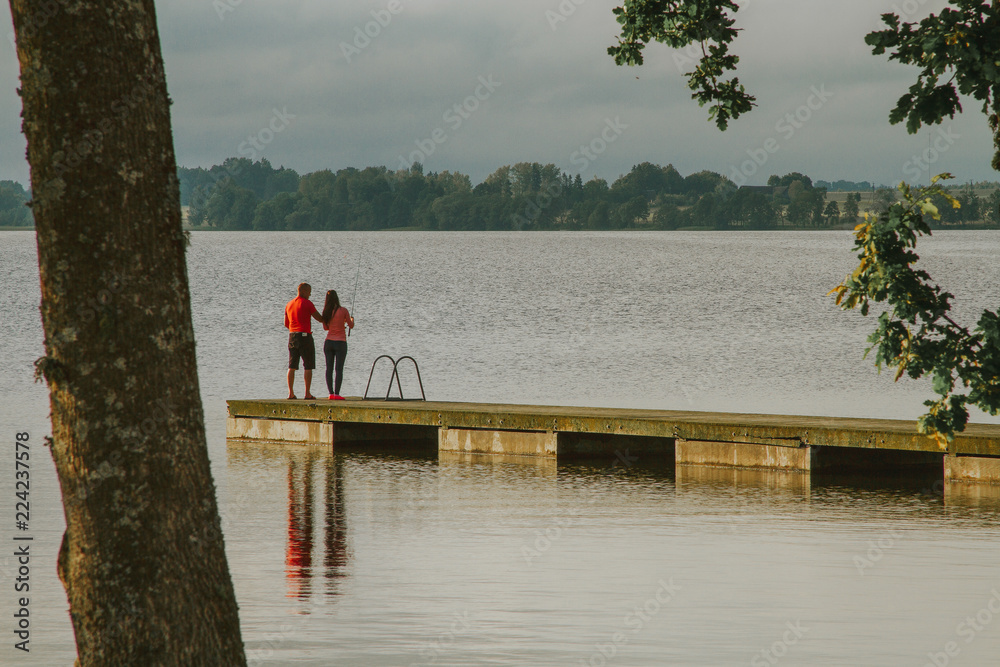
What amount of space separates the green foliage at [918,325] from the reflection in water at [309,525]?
14.4 feet

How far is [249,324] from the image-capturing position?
169 feet

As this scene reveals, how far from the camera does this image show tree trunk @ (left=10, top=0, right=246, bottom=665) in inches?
157

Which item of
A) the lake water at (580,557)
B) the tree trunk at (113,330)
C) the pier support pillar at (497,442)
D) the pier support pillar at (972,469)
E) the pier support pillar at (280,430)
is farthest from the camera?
the pier support pillar at (280,430)

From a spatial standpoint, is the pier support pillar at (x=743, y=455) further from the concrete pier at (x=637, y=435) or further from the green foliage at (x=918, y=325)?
the green foliage at (x=918, y=325)

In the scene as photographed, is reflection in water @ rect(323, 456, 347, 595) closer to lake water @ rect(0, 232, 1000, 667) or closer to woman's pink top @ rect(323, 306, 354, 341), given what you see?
lake water @ rect(0, 232, 1000, 667)

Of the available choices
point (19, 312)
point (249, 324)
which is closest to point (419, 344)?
point (249, 324)

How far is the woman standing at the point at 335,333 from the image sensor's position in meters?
17.6

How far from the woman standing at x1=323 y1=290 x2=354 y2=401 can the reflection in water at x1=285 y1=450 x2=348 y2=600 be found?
7.34 feet

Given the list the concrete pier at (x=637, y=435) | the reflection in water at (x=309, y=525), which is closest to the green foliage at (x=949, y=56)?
the reflection in water at (x=309, y=525)

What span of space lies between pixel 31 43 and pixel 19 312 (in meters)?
58.1

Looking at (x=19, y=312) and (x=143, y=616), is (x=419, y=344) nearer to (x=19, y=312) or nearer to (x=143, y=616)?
(x=19, y=312)

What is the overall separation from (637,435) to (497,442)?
71.3 inches

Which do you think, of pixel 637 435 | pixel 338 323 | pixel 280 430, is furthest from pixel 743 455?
pixel 280 430

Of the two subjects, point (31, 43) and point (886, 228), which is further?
point (886, 228)
